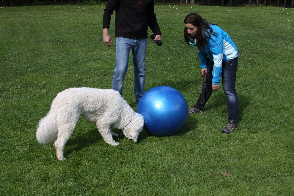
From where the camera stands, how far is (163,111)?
6.04 metres

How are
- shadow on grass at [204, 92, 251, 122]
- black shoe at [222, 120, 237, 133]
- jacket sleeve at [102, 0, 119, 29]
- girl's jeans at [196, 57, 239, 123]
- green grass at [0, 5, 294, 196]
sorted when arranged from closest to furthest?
green grass at [0, 5, 294, 196], girl's jeans at [196, 57, 239, 123], black shoe at [222, 120, 237, 133], jacket sleeve at [102, 0, 119, 29], shadow on grass at [204, 92, 251, 122]

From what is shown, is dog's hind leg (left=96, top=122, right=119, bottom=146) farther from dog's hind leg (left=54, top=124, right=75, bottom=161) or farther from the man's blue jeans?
the man's blue jeans

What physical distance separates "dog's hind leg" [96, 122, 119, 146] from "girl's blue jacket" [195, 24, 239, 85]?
6.36 ft

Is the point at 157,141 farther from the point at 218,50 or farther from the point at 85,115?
the point at 218,50

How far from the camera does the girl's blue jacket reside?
6.12 metres

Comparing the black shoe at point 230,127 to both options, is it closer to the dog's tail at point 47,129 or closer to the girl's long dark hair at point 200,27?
the girl's long dark hair at point 200,27

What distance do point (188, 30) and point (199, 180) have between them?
8.16 ft

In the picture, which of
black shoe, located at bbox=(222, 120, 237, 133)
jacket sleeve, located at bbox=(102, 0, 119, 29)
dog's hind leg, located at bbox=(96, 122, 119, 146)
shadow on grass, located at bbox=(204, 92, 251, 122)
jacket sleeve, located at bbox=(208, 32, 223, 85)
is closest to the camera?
dog's hind leg, located at bbox=(96, 122, 119, 146)

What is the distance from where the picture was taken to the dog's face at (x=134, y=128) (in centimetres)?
600

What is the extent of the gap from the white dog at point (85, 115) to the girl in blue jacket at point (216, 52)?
5.07 ft

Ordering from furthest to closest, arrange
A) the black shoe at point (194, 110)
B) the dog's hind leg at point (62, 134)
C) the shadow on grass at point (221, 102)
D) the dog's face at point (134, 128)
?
the shadow on grass at point (221, 102) < the black shoe at point (194, 110) < the dog's face at point (134, 128) < the dog's hind leg at point (62, 134)

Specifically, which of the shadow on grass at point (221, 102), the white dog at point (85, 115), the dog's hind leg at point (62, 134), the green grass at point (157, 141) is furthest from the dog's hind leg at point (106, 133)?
the shadow on grass at point (221, 102)

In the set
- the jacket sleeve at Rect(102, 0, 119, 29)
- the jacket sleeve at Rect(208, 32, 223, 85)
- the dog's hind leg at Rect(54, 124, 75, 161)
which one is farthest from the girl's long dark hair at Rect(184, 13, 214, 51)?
the dog's hind leg at Rect(54, 124, 75, 161)

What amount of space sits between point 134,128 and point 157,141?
1.62ft
